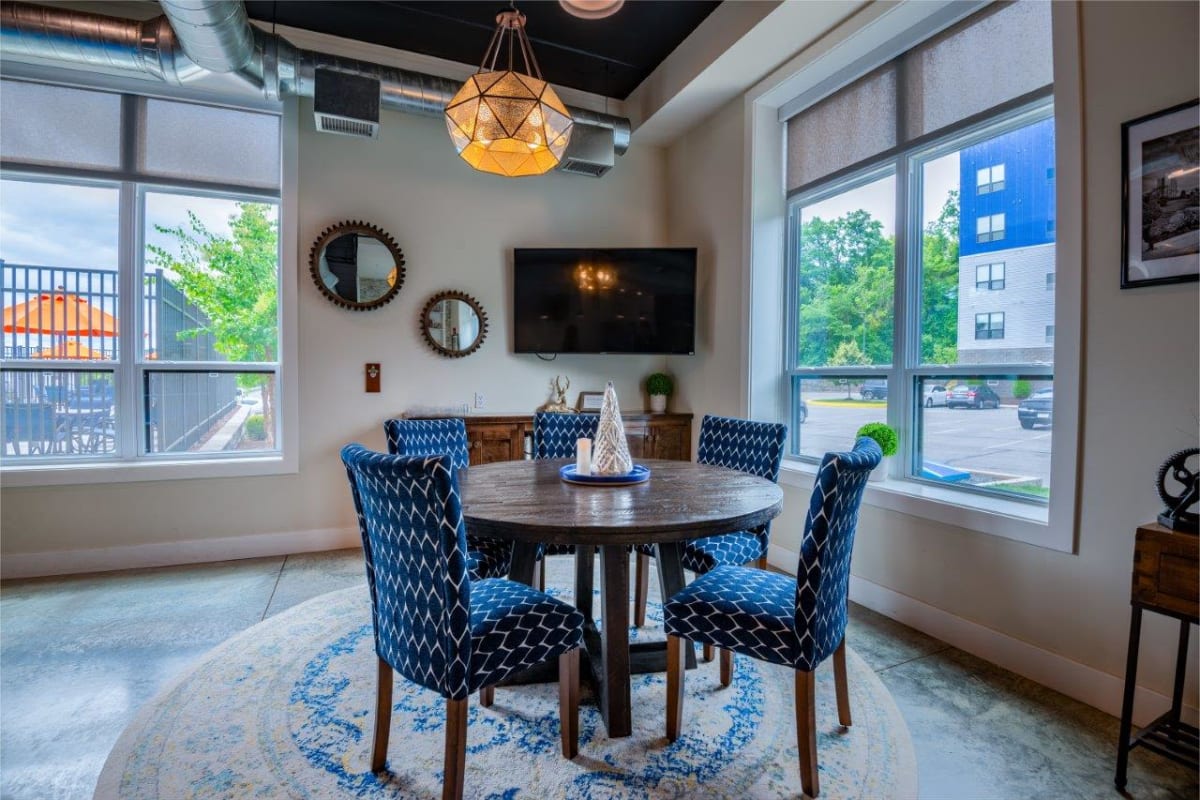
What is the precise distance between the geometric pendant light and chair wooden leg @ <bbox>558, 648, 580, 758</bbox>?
1.86m

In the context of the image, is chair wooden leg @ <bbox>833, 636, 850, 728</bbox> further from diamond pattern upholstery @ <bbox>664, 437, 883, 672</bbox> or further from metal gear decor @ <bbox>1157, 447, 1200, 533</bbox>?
metal gear decor @ <bbox>1157, 447, 1200, 533</bbox>

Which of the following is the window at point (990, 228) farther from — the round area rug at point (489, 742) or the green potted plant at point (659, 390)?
the green potted plant at point (659, 390)

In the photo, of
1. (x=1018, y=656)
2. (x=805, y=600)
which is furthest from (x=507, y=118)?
(x=1018, y=656)

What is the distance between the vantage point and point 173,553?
357 centimetres

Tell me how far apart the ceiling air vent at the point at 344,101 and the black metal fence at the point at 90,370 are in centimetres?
155

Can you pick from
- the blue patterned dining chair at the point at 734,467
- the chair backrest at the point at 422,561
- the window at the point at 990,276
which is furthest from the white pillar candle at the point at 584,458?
the window at the point at 990,276

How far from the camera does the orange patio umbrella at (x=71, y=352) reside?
3.43m

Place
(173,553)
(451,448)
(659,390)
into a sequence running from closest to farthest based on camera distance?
(451,448), (173,553), (659,390)

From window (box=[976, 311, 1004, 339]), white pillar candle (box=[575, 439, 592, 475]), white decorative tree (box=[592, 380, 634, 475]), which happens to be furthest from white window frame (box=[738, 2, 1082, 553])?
white pillar candle (box=[575, 439, 592, 475])

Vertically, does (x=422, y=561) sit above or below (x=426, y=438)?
below

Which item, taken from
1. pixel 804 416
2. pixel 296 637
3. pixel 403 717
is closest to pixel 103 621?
pixel 296 637

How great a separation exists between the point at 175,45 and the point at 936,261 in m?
4.17

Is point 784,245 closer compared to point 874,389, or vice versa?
point 874,389

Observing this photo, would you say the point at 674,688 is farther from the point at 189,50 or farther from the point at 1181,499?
the point at 189,50
